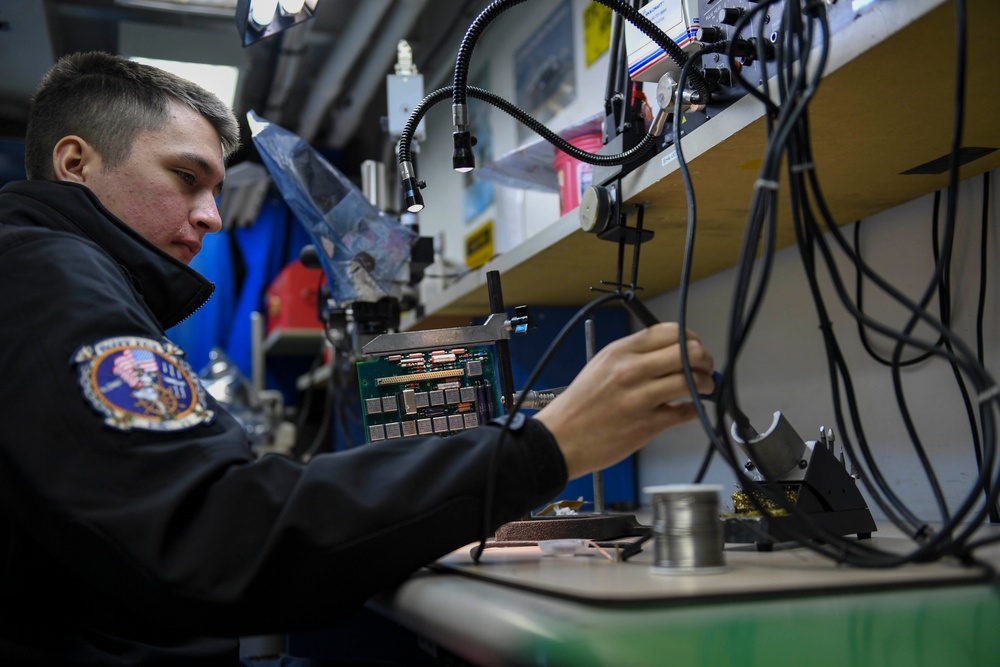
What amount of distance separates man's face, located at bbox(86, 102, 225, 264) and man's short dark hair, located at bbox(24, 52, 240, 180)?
0.02 m

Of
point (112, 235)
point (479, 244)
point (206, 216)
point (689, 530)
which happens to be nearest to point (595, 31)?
point (479, 244)

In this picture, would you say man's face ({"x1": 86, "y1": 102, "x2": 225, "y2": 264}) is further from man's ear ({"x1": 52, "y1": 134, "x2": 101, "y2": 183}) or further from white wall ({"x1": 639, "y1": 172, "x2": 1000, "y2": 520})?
white wall ({"x1": 639, "y1": 172, "x2": 1000, "y2": 520})

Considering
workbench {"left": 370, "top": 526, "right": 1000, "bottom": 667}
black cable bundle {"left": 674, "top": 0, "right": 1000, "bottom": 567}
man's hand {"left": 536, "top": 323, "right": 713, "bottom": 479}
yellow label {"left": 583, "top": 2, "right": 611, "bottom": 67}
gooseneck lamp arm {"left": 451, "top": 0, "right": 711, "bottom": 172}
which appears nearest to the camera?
workbench {"left": 370, "top": 526, "right": 1000, "bottom": 667}

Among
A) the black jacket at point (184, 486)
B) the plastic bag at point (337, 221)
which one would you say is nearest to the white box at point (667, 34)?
the black jacket at point (184, 486)

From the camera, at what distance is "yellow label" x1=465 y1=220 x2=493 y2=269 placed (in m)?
2.36

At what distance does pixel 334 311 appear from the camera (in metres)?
2.01

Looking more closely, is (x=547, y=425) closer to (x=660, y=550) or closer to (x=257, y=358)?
(x=660, y=550)

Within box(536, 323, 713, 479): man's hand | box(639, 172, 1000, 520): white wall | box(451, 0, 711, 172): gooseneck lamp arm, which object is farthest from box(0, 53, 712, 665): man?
box(639, 172, 1000, 520): white wall

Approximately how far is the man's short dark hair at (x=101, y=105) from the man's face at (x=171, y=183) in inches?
0.7

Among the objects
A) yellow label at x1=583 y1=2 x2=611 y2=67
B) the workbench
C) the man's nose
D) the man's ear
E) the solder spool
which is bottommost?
the workbench

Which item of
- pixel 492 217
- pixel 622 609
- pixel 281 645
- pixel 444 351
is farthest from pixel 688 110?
pixel 281 645

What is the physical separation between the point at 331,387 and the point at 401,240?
54.5 inches

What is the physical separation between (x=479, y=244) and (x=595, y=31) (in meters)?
0.79

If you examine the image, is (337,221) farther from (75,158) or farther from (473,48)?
(473,48)
